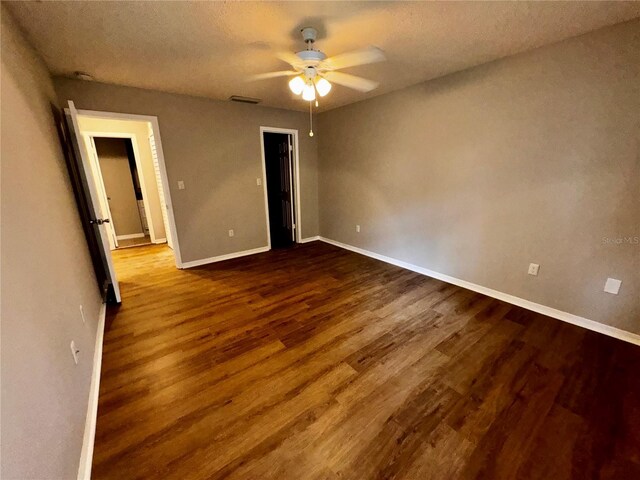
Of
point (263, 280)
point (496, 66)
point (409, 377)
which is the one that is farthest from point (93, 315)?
point (496, 66)

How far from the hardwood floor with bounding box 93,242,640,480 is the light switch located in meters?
0.40

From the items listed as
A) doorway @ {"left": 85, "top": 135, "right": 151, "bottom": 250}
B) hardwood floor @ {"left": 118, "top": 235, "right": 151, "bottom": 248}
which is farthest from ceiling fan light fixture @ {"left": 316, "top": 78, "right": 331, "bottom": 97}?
hardwood floor @ {"left": 118, "top": 235, "right": 151, "bottom": 248}

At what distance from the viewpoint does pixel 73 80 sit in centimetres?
278

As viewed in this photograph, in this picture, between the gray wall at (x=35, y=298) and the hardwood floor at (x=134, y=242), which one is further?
the hardwood floor at (x=134, y=242)

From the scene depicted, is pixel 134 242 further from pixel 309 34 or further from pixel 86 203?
pixel 309 34

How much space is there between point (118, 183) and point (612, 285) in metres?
7.48

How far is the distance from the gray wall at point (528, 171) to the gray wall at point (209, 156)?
1794 mm

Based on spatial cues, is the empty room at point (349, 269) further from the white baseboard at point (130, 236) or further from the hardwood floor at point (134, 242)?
the white baseboard at point (130, 236)

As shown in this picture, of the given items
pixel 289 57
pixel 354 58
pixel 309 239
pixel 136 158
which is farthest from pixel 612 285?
pixel 136 158

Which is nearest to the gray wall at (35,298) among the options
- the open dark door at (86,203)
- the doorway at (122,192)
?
the open dark door at (86,203)

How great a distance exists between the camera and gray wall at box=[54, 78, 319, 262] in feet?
10.4

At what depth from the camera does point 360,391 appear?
1718mm

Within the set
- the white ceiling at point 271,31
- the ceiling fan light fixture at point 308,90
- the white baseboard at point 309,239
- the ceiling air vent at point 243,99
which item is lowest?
the white baseboard at point 309,239

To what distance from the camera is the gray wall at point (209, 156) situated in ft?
10.4
